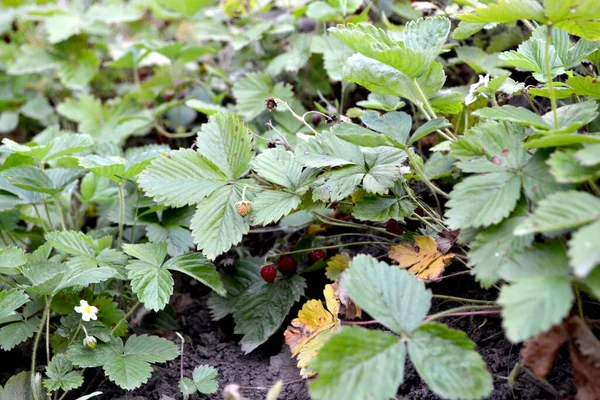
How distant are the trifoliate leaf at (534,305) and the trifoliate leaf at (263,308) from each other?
0.74 metres

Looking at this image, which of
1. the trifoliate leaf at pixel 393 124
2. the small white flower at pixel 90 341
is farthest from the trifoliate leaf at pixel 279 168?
the small white flower at pixel 90 341

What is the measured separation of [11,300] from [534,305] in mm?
1120

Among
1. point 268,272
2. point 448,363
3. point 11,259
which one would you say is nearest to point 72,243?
point 11,259

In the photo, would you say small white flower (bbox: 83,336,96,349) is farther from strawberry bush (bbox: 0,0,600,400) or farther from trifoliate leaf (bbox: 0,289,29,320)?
trifoliate leaf (bbox: 0,289,29,320)

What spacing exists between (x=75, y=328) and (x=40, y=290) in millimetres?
153

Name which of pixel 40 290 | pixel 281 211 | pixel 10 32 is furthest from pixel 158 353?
pixel 10 32

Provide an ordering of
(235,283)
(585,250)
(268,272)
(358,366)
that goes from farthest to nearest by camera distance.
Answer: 1. (235,283)
2. (268,272)
3. (358,366)
4. (585,250)

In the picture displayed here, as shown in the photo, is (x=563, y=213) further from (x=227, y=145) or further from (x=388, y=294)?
(x=227, y=145)

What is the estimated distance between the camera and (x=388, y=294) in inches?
39.7

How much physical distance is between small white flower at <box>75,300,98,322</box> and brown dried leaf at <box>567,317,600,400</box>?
3.42 feet

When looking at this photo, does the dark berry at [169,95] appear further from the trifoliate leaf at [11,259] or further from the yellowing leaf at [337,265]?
the yellowing leaf at [337,265]

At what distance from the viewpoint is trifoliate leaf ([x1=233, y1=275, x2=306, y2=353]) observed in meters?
1.47

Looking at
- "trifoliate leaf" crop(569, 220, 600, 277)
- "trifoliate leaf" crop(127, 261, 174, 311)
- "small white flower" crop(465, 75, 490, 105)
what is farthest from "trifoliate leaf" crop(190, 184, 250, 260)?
"trifoliate leaf" crop(569, 220, 600, 277)

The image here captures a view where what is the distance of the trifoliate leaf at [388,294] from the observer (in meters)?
0.98
